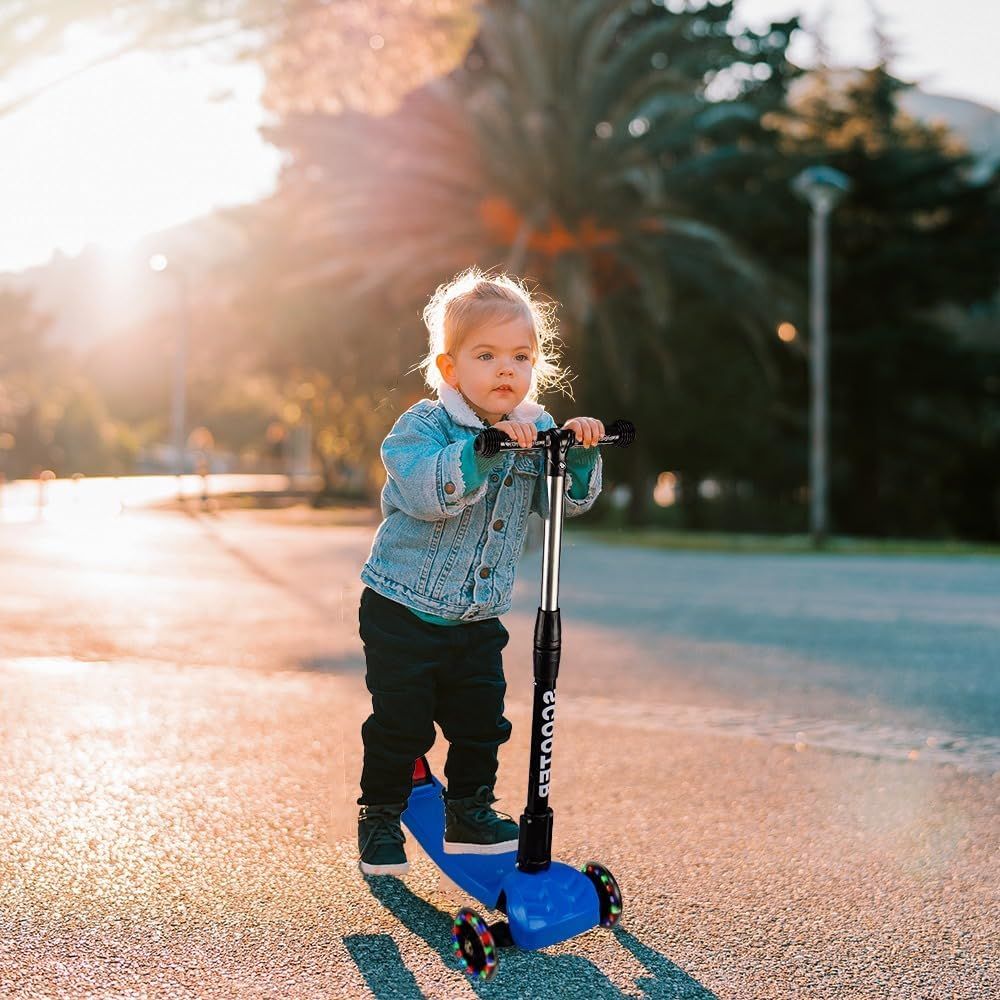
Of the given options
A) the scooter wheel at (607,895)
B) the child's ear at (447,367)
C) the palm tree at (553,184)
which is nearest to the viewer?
the scooter wheel at (607,895)

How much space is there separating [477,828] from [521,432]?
1.09 meters

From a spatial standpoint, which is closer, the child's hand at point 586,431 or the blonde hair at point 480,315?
the child's hand at point 586,431

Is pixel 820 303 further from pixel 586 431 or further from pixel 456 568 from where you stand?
pixel 586 431

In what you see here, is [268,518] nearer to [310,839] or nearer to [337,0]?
[337,0]

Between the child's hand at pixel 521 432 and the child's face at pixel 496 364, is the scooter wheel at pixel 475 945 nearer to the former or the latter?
the child's hand at pixel 521 432

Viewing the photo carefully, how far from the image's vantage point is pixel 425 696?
323 cm

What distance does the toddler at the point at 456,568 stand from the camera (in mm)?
3121

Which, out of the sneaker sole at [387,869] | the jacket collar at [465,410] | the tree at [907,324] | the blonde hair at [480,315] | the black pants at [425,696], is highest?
the tree at [907,324]

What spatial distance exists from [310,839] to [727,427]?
106 ft

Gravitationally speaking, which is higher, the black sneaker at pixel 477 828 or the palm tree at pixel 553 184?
the palm tree at pixel 553 184

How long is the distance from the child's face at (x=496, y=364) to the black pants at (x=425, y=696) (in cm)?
58

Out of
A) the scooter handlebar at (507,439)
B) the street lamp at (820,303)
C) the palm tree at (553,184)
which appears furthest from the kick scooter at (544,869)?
the palm tree at (553,184)

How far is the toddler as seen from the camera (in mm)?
3121

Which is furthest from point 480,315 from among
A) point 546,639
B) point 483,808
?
point 483,808
